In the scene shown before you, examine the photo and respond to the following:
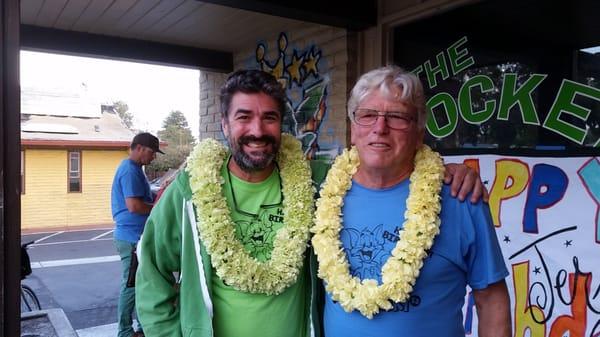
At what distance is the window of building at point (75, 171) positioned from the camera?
62.2 feet

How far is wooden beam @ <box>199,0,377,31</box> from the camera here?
328 cm

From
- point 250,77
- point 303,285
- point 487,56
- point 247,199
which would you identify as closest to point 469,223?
point 303,285

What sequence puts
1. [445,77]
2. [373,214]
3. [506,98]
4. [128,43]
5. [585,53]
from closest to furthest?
[373,214] → [585,53] → [506,98] → [445,77] → [128,43]

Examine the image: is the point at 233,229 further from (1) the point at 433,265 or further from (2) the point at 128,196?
(2) the point at 128,196

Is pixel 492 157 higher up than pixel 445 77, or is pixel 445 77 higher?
pixel 445 77

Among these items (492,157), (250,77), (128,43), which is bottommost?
(492,157)

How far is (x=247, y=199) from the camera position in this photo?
1.91m

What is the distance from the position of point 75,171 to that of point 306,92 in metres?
17.2

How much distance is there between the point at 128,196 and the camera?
15.9 feet

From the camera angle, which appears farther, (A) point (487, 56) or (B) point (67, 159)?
(B) point (67, 159)

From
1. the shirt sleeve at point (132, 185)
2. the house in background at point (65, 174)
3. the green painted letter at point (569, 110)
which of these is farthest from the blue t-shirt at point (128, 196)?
the house in background at point (65, 174)

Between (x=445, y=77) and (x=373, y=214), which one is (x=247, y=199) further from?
(x=445, y=77)

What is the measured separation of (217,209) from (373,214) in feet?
1.90

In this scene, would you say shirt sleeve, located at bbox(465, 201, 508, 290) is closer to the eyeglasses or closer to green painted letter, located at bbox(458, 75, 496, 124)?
the eyeglasses
